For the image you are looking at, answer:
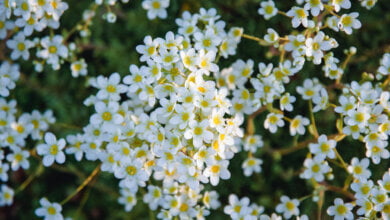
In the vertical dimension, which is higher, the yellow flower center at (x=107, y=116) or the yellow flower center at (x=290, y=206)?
the yellow flower center at (x=107, y=116)

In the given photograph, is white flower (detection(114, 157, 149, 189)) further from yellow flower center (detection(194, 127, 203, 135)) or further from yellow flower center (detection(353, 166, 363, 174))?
yellow flower center (detection(353, 166, 363, 174))

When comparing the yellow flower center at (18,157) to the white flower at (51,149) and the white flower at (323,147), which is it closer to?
the white flower at (51,149)

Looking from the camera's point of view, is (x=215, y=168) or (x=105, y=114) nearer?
(x=215, y=168)

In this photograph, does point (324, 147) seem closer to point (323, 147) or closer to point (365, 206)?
point (323, 147)

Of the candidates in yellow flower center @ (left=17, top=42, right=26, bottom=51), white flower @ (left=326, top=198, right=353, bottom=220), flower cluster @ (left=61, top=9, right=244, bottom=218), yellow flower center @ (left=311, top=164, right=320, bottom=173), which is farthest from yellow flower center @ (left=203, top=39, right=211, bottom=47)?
yellow flower center @ (left=17, top=42, right=26, bottom=51)

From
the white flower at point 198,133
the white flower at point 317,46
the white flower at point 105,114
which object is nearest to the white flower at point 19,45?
the white flower at point 105,114

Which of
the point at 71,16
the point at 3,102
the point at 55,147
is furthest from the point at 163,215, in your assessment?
the point at 71,16

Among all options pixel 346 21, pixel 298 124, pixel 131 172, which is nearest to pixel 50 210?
pixel 131 172

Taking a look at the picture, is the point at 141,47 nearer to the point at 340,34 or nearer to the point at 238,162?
the point at 238,162

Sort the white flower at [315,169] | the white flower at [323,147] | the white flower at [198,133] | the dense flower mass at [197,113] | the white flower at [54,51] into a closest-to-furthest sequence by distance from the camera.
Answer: the white flower at [198,133]
the dense flower mass at [197,113]
the white flower at [323,147]
the white flower at [315,169]
the white flower at [54,51]
